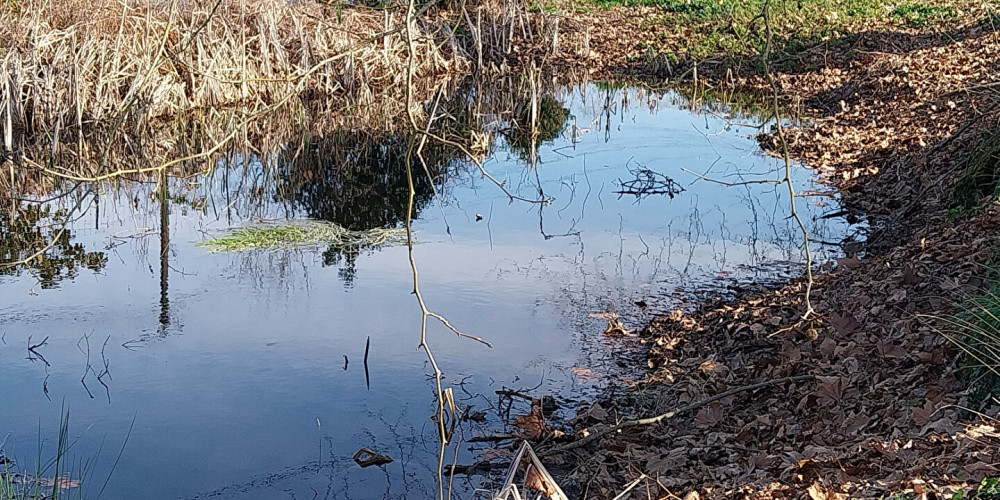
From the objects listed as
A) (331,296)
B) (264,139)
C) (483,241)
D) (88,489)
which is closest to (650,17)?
(264,139)

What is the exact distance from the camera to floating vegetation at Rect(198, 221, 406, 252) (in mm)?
9648

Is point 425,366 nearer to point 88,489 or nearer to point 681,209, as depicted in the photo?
point 88,489

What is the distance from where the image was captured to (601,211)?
1098cm

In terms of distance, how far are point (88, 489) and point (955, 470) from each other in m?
4.28

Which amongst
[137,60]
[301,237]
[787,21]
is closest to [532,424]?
[301,237]

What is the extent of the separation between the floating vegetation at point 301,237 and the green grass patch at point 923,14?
15.0m

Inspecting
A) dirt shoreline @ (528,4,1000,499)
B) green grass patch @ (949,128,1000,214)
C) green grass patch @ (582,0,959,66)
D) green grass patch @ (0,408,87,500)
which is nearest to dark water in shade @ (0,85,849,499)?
green grass patch @ (0,408,87,500)

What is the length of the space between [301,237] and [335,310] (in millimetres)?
2147

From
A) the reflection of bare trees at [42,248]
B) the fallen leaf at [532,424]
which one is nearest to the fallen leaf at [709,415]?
the fallen leaf at [532,424]

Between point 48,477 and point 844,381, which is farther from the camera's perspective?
point 48,477

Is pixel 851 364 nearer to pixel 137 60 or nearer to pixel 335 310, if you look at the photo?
pixel 335 310

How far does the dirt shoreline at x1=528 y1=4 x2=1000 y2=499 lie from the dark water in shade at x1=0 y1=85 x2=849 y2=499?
60 cm

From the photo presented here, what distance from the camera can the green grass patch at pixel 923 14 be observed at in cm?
2067

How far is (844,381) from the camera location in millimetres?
5242
